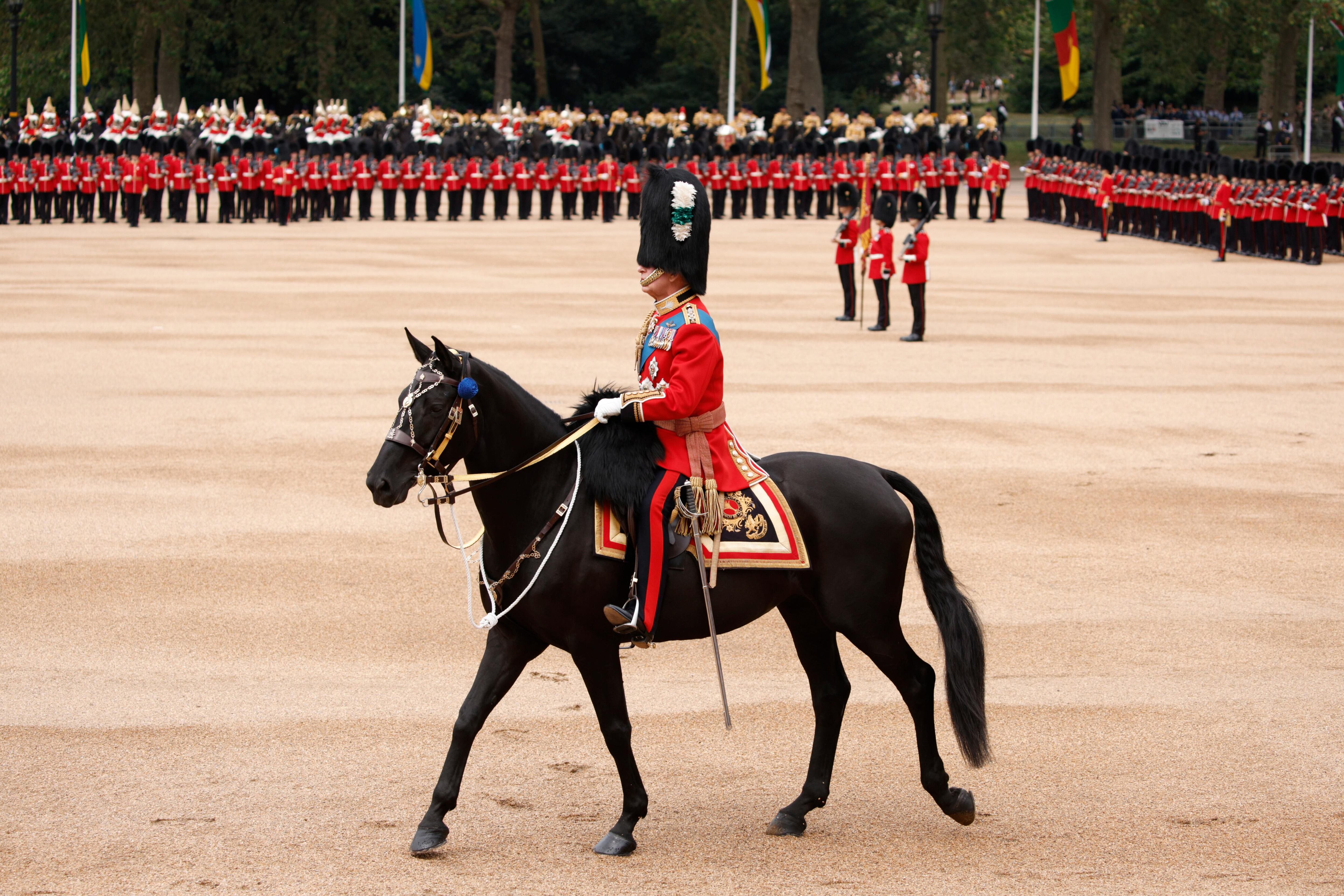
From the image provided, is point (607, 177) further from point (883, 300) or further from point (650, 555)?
point (650, 555)

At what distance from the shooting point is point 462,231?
103 feet

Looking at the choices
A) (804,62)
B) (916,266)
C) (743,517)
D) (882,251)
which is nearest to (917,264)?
(916,266)

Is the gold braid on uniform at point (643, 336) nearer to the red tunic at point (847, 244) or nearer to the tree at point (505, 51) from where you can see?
the red tunic at point (847, 244)

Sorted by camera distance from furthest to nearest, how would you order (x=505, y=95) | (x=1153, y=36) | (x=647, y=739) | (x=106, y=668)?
(x=1153, y=36)
(x=505, y=95)
(x=106, y=668)
(x=647, y=739)

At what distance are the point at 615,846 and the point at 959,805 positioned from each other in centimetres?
110

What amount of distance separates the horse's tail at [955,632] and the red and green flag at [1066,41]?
114ft

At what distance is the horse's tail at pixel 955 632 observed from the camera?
17.5ft

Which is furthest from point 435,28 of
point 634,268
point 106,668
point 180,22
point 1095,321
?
point 106,668

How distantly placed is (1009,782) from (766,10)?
4803 centimetres

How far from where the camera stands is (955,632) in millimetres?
5391

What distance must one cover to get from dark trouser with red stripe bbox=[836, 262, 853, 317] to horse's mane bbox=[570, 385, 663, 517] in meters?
13.7

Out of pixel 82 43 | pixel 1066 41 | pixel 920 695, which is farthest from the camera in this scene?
pixel 82 43

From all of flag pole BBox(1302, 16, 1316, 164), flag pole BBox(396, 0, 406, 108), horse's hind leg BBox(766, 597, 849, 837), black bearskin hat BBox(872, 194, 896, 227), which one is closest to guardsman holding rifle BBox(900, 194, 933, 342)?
black bearskin hat BBox(872, 194, 896, 227)

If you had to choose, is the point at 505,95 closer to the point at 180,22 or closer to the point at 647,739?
the point at 180,22
